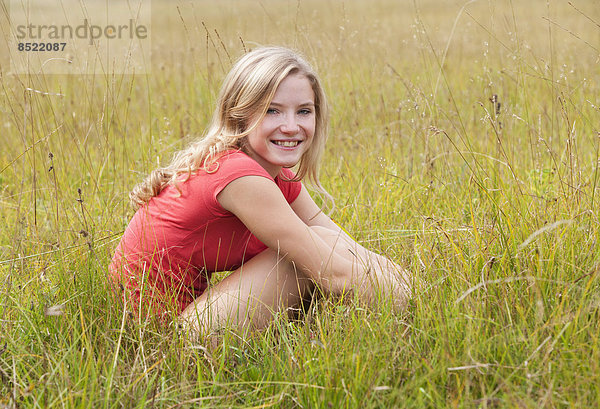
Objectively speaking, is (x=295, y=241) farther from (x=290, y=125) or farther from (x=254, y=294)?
(x=290, y=125)

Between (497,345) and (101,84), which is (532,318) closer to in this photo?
(497,345)

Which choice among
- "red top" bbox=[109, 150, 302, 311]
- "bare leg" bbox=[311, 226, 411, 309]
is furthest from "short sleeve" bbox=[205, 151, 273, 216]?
"bare leg" bbox=[311, 226, 411, 309]

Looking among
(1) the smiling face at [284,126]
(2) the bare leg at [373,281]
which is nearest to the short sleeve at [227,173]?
(1) the smiling face at [284,126]

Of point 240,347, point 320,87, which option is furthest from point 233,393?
point 320,87

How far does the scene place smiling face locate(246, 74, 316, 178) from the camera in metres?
2.22

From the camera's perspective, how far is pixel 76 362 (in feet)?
5.51

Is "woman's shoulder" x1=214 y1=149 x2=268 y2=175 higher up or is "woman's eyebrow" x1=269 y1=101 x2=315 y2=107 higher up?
"woman's eyebrow" x1=269 y1=101 x2=315 y2=107

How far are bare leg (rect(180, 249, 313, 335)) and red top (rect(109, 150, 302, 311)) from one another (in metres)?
0.07

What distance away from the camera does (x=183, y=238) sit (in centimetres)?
215

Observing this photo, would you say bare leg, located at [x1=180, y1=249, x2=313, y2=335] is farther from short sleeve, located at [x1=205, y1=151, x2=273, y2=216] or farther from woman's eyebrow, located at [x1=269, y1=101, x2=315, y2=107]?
woman's eyebrow, located at [x1=269, y1=101, x2=315, y2=107]

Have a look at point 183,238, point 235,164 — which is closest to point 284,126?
point 235,164

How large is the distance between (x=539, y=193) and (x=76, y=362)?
206 cm

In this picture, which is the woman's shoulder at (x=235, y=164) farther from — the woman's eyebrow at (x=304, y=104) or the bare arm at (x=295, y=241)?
the woman's eyebrow at (x=304, y=104)

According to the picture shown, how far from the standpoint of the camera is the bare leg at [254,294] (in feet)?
6.57
